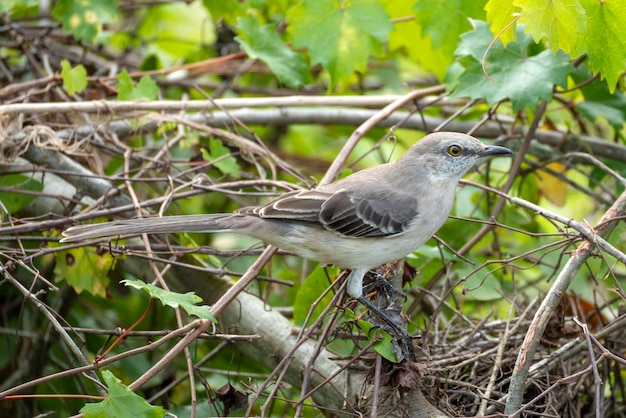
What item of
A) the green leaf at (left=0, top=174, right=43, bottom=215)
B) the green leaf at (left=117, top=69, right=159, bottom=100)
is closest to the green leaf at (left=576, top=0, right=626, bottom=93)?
the green leaf at (left=117, top=69, right=159, bottom=100)

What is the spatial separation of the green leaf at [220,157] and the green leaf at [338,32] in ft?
2.79

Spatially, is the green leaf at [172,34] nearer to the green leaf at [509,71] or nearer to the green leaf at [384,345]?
the green leaf at [509,71]

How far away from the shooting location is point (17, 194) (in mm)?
4512

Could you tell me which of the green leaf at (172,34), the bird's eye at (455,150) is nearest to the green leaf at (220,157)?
the bird's eye at (455,150)

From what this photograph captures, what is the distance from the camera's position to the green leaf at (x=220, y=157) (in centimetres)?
475

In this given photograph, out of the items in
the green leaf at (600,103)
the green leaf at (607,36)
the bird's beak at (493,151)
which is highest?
the green leaf at (607,36)

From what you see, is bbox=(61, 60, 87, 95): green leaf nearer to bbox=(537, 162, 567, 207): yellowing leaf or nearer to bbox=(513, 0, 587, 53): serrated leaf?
bbox=(513, 0, 587, 53): serrated leaf

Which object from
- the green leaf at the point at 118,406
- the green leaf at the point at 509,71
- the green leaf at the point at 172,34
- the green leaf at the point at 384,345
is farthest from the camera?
the green leaf at the point at 172,34

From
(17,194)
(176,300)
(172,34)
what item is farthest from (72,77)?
(172,34)

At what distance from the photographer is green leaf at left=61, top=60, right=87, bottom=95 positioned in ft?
15.8

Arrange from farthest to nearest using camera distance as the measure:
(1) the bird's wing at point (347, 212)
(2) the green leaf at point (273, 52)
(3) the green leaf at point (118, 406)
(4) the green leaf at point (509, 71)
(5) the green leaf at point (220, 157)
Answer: (2) the green leaf at point (273, 52), (5) the green leaf at point (220, 157), (4) the green leaf at point (509, 71), (1) the bird's wing at point (347, 212), (3) the green leaf at point (118, 406)

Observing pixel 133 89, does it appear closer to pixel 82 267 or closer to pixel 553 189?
pixel 82 267

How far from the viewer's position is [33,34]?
5953 millimetres

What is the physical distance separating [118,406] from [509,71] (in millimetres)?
3004
